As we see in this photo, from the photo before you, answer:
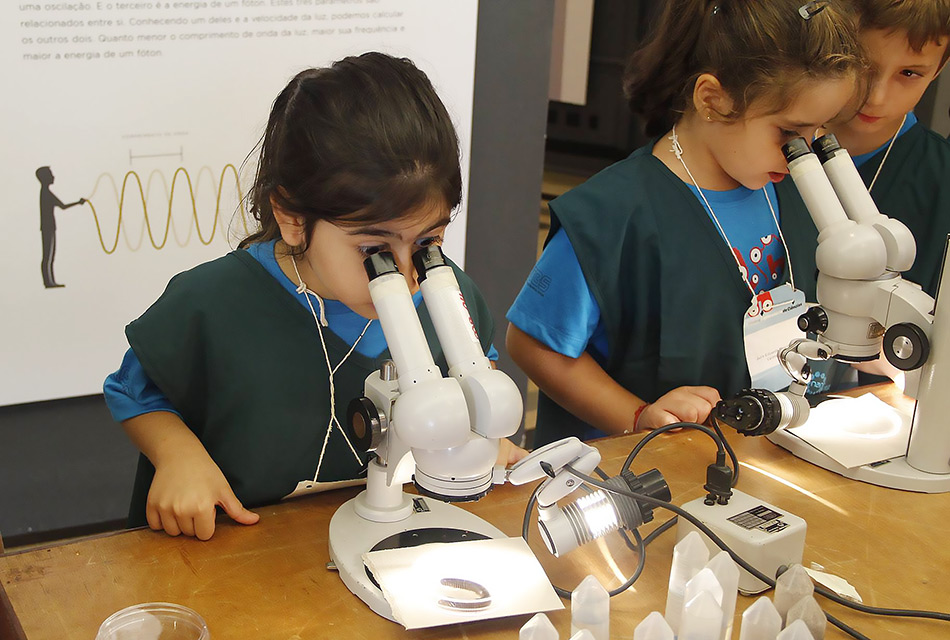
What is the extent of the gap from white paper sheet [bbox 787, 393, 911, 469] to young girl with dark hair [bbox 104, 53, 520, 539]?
0.47 m

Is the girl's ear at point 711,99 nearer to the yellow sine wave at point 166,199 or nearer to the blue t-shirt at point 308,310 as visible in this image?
the blue t-shirt at point 308,310

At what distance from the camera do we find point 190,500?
107 cm

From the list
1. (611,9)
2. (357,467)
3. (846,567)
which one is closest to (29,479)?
(357,467)

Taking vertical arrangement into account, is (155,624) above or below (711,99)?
below

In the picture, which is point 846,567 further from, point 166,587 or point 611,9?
point 611,9

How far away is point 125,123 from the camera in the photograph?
212 centimetres

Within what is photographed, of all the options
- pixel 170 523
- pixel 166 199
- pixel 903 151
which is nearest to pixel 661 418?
pixel 170 523

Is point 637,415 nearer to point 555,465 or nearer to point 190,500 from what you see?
point 555,465

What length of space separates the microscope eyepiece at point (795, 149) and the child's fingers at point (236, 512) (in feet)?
2.77

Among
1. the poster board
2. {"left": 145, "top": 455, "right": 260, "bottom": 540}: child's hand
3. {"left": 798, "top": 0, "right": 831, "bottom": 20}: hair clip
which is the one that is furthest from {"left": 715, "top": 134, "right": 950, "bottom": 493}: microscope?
the poster board

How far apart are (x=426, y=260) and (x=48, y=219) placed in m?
1.47

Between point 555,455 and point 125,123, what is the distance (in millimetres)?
1575

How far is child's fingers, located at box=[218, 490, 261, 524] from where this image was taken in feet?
3.56

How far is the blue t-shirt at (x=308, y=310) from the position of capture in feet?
4.01
